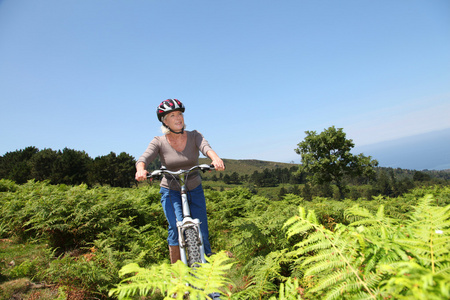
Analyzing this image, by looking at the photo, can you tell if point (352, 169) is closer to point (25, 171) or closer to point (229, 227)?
point (229, 227)

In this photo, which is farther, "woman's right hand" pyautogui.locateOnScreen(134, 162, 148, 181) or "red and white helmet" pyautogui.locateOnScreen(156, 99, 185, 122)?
"red and white helmet" pyautogui.locateOnScreen(156, 99, 185, 122)

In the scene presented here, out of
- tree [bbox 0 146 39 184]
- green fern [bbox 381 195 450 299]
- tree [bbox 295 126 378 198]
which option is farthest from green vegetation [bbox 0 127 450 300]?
tree [bbox 0 146 39 184]

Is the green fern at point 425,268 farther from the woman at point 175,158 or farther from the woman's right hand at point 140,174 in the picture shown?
the woman's right hand at point 140,174

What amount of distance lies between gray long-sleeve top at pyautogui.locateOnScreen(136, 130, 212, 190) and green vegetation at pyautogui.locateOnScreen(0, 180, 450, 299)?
53.8 inches

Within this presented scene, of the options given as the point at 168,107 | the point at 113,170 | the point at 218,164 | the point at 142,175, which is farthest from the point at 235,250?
the point at 113,170

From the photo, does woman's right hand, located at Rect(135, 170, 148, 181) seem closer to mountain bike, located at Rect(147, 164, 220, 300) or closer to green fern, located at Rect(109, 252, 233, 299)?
mountain bike, located at Rect(147, 164, 220, 300)

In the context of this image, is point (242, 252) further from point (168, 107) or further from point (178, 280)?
point (178, 280)

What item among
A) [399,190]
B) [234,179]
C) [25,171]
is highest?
[25,171]

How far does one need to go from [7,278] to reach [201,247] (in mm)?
4573

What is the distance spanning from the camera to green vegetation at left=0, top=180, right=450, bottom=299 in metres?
1.33

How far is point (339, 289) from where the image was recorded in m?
1.38

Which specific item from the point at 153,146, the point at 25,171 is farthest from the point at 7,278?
the point at 25,171

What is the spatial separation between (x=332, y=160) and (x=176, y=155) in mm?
54245

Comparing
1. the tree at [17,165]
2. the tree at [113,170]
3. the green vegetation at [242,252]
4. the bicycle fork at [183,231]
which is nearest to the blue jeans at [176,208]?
the bicycle fork at [183,231]
